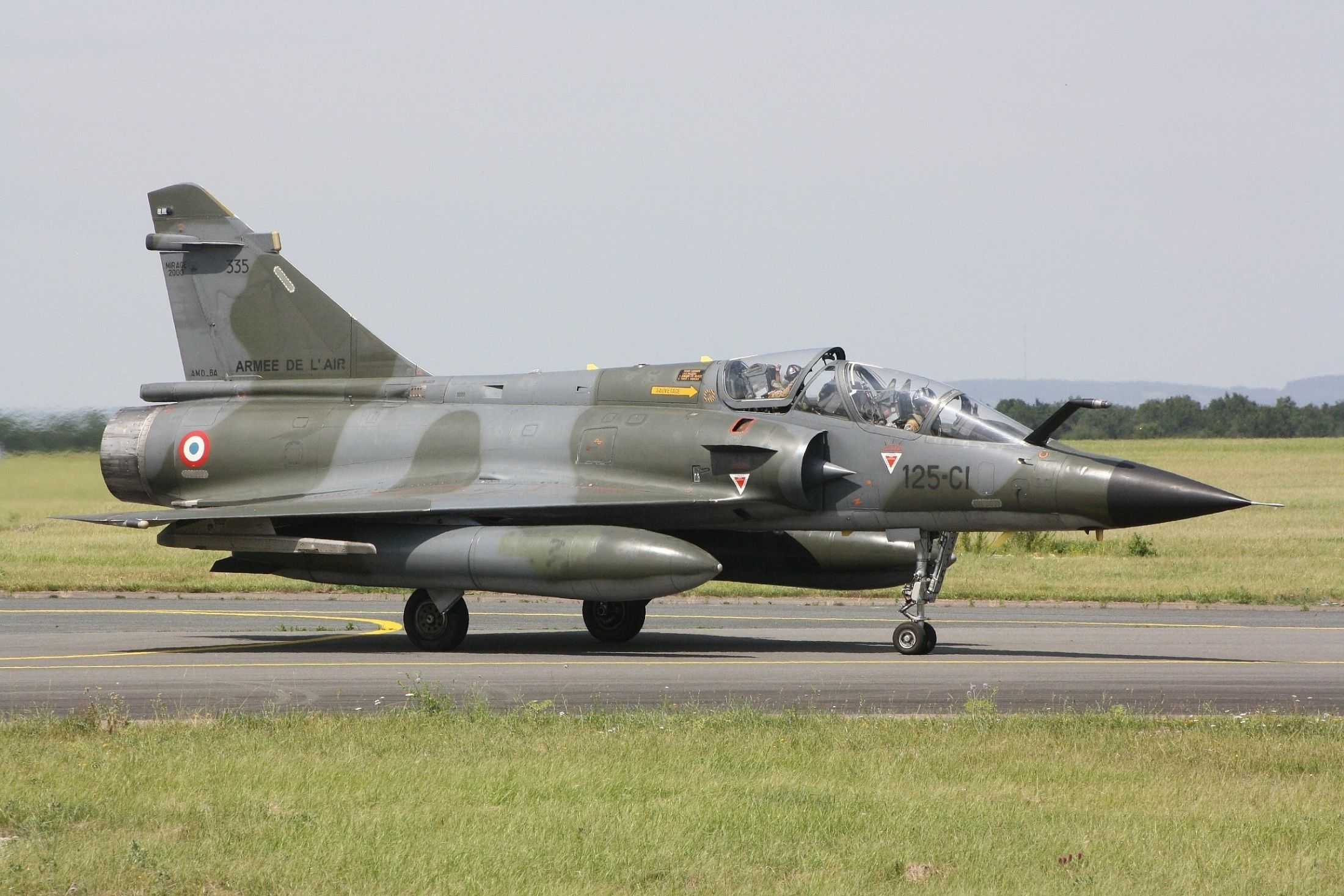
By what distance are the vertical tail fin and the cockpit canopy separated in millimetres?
5742

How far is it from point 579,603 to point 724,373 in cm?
833

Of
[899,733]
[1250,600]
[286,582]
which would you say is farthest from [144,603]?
[1250,600]

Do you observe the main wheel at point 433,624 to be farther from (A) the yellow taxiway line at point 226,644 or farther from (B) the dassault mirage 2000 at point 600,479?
(A) the yellow taxiway line at point 226,644

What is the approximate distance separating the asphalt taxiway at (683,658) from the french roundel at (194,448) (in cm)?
227

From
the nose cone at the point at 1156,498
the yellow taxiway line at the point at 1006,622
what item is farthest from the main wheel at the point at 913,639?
the yellow taxiway line at the point at 1006,622

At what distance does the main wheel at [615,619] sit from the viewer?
60.7 ft

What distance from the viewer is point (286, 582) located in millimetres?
28641

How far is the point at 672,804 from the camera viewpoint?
840 cm

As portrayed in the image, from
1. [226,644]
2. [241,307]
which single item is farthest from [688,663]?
[241,307]

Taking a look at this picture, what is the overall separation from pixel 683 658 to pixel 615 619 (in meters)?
2.19

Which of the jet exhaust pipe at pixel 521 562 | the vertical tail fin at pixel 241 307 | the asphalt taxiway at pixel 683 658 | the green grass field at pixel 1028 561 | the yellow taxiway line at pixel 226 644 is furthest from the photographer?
the green grass field at pixel 1028 561

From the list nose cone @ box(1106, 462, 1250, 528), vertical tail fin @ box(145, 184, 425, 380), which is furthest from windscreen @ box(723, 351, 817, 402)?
vertical tail fin @ box(145, 184, 425, 380)

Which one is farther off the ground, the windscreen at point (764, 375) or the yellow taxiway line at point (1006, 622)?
the windscreen at point (764, 375)

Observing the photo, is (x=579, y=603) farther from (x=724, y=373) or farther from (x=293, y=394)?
(x=724, y=373)
